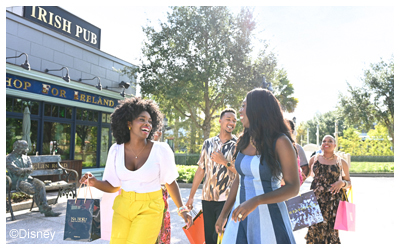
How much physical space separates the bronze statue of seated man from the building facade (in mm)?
4853

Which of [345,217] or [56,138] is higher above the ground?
[56,138]

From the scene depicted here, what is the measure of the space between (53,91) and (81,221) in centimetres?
1143

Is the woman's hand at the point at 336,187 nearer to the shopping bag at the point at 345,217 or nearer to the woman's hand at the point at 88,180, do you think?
the shopping bag at the point at 345,217

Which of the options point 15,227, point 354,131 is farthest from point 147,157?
point 354,131

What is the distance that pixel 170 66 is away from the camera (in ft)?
49.7

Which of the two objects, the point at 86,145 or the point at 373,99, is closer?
the point at 86,145

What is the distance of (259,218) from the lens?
234cm

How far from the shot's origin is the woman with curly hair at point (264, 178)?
2.24 m

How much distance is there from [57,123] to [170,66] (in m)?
5.93

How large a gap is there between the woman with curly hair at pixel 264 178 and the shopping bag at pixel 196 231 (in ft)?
4.00

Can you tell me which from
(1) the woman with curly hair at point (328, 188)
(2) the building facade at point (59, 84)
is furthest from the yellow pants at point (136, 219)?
(2) the building facade at point (59, 84)

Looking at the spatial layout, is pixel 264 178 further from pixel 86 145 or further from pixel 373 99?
pixel 373 99

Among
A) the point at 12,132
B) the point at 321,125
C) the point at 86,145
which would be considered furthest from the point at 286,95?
the point at 321,125

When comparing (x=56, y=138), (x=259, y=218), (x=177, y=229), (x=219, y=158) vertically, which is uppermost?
(x=56, y=138)
